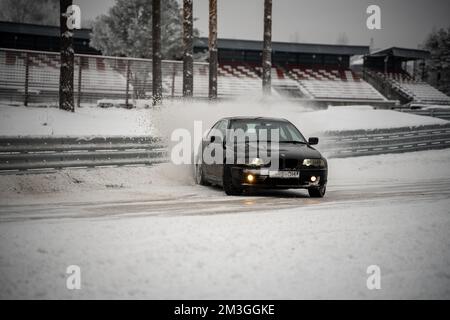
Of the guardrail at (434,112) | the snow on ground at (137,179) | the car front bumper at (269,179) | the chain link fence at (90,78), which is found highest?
the chain link fence at (90,78)

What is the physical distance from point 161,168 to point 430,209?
6.56 metres

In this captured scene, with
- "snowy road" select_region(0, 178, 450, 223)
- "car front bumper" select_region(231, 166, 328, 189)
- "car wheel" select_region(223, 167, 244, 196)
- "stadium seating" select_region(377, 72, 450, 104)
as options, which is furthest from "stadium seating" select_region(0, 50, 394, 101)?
"stadium seating" select_region(377, 72, 450, 104)

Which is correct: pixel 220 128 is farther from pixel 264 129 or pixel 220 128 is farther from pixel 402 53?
pixel 402 53

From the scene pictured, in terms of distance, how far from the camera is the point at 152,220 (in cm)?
695

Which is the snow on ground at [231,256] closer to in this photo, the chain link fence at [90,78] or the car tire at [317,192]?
the car tire at [317,192]

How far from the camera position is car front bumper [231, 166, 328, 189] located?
30.7 feet

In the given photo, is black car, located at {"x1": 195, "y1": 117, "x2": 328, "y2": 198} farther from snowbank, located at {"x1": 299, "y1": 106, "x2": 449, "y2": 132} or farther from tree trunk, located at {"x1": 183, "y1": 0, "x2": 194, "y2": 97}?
snowbank, located at {"x1": 299, "y1": 106, "x2": 449, "y2": 132}

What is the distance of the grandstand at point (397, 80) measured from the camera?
156ft

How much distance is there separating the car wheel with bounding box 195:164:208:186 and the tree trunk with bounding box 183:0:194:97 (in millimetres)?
10610

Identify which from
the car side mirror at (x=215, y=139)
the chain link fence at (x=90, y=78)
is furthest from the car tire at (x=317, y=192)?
the chain link fence at (x=90, y=78)

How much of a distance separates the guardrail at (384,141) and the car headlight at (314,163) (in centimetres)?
735

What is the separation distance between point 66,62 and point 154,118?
226 inches

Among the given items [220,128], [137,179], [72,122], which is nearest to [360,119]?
[72,122]
